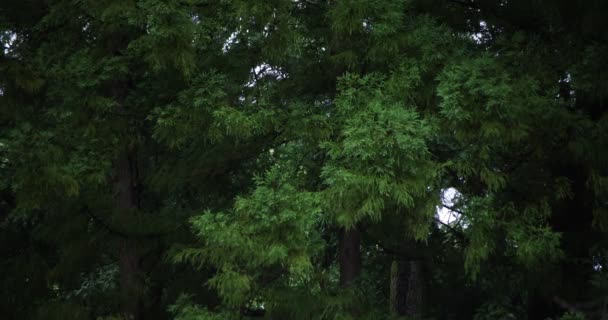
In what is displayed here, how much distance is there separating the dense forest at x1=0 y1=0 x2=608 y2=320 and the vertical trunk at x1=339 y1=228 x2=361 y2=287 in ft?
0.07

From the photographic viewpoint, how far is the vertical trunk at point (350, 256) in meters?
9.77

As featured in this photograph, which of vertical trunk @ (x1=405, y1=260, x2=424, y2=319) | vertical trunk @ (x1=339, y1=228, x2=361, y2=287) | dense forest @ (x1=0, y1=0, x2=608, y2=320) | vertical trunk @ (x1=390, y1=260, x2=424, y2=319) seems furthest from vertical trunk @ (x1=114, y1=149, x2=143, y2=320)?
vertical trunk @ (x1=405, y1=260, x2=424, y2=319)

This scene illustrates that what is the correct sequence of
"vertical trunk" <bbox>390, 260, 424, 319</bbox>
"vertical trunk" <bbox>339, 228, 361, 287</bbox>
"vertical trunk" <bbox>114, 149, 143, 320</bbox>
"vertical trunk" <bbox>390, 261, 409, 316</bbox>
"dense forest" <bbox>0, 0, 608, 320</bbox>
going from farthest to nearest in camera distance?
"vertical trunk" <bbox>390, 261, 409, 316</bbox>, "vertical trunk" <bbox>390, 260, 424, 319</bbox>, "vertical trunk" <bbox>114, 149, 143, 320</bbox>, "vertical trunk" <bbox>339, 228, 361, 287</bbox>, "dense forest" <bbox>0, 0, 608, 320</bbox>

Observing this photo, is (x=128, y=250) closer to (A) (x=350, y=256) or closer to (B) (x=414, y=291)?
(A) (x=350, y=256)

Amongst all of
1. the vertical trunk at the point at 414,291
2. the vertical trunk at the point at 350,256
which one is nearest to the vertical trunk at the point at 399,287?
the vertical trunk at the point at 414,291

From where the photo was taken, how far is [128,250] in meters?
10.1

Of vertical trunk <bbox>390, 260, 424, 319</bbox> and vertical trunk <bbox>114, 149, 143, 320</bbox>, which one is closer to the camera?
vertical trunk <bbox>114, 149, 143, 320</bbox>

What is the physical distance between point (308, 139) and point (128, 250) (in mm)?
3064

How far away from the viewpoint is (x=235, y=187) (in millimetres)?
11047

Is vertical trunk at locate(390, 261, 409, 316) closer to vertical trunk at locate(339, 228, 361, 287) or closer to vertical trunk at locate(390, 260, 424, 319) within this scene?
vertical trunk at locate(390, 260, 424, 319)

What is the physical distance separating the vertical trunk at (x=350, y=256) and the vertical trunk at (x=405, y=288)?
6.74 metres

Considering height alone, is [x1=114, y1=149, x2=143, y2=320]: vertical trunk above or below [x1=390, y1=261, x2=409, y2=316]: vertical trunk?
below

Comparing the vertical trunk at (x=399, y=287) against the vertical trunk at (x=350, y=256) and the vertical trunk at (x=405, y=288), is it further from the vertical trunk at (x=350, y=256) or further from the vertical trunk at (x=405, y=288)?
the vertical trunk at (x=350, y=256)

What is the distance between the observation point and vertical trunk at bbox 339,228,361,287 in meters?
9.77
